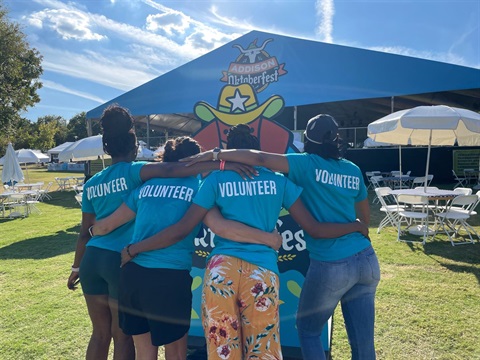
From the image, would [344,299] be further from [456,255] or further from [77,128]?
[77,128]

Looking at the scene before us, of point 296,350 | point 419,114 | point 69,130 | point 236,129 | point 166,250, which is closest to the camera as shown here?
point 166,250

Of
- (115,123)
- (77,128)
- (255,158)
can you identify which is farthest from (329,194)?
(77,128)

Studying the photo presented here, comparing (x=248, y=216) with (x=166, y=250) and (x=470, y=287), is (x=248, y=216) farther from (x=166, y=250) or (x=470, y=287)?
(x=470, y=287)

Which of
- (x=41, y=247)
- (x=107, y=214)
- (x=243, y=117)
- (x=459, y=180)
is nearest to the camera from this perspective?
(x=107, y=214)

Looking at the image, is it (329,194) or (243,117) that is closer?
(329,194)

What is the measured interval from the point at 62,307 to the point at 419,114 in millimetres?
5863

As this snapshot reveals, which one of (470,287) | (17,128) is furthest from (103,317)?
(17,128)

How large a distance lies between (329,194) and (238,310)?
742 mm

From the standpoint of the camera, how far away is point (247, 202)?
5.30ft

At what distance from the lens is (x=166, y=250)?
5.57ft

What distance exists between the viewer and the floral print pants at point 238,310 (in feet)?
5.05

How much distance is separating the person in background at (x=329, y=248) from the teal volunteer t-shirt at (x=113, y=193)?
394mm

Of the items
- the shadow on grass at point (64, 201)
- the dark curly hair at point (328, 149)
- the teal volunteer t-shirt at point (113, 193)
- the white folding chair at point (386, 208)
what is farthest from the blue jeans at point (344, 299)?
the shadow on grass at point (64, 201)

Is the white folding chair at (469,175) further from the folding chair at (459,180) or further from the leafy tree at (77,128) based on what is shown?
the leafy tree at (77,128)
